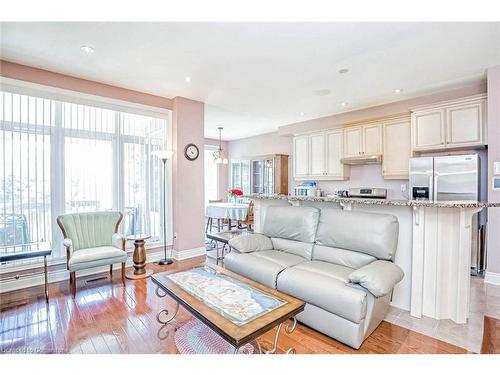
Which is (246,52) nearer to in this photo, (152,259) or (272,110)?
(272,110)

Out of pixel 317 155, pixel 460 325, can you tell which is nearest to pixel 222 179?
pixel 317 155

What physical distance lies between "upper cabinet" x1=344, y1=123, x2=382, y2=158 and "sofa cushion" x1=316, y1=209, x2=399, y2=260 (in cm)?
252

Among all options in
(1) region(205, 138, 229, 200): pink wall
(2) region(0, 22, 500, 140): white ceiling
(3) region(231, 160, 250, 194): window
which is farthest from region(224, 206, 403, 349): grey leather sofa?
(1) region(205, 138, 229, 200): pink wall

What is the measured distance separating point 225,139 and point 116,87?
500 cm

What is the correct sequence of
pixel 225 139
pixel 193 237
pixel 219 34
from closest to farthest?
pixel 219 34, pixel 193 237, pixel 225 139

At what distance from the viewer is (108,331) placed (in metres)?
2.14

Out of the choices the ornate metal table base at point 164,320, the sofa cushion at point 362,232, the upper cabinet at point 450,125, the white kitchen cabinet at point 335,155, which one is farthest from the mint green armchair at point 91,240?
the upper cabinet at point 450,125

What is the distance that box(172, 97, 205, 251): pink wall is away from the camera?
4.23 metres

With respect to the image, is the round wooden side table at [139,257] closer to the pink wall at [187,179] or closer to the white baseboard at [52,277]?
the white baseboard at [52,277]

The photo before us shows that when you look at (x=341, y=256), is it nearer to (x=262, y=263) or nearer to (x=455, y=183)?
(x=262, y=263)

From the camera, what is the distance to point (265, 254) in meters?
2.85

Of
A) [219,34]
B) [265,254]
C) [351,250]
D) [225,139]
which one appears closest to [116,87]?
[219,34]

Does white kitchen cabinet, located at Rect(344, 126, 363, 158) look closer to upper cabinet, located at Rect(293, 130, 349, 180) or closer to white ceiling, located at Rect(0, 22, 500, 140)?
upper cabinet, located at Rect(293, 130, 349, 180)

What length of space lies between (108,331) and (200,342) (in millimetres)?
830
